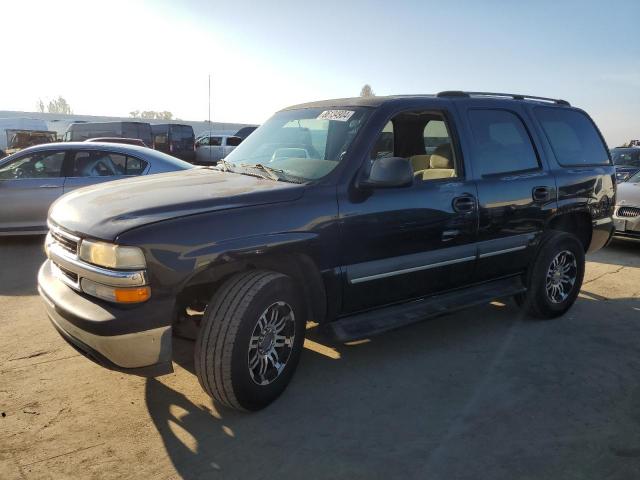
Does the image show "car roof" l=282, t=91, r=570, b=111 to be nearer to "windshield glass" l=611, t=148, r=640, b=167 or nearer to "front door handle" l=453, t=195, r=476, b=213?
"front door handle" l=453, t=195, r=476, b=213

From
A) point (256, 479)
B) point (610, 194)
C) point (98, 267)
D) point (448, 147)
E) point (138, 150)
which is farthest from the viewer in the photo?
point (138, 150)

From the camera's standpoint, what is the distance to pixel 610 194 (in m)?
5.15

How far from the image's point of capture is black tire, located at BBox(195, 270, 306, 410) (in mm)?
2787

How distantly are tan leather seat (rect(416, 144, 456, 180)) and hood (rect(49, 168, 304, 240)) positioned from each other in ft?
4.18

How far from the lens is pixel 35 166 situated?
7.45 meters

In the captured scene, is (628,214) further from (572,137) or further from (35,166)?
(35,166)

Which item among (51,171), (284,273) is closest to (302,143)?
(284,273)

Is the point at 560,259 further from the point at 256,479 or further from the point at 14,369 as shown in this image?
the point at 14,369

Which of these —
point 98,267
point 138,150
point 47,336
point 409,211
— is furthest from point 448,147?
point 138,150

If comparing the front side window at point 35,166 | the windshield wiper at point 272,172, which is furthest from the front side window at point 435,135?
the front side window at point 35,166

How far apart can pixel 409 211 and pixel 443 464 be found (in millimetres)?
→ 1652

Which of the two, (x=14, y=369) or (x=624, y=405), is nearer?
(x=624, y=405)

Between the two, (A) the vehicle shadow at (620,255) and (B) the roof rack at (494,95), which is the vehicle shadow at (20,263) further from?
(A) the vehicle shadow at (620,255)

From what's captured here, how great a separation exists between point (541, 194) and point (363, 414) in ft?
8.57
